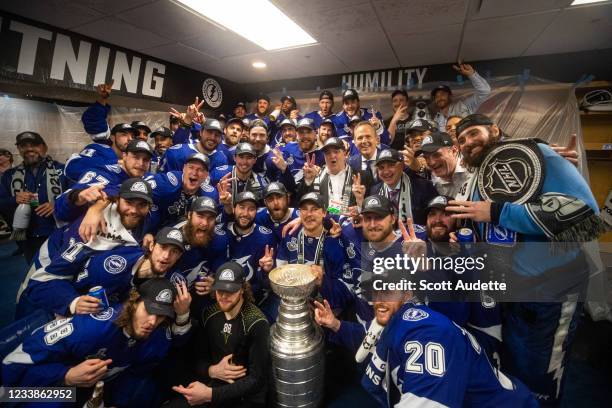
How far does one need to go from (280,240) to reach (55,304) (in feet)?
6.92

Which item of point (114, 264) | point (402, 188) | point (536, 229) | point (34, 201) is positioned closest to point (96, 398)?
point (114, 264)

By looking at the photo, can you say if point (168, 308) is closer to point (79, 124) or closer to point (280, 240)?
point (280, 240)

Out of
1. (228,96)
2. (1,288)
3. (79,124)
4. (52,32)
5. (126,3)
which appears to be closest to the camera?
(126,3)

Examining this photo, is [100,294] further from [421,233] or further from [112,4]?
[112,4]

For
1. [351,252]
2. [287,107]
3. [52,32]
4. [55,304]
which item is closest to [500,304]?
[351,252]

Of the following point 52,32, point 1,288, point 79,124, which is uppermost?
point 52,32

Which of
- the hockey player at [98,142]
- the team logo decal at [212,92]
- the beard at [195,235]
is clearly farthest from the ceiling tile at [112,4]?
the team logo decal at [212,92]

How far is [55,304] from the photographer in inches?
84.8

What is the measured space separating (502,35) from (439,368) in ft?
16.2

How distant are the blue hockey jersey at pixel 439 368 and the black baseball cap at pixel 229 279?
1.22 m

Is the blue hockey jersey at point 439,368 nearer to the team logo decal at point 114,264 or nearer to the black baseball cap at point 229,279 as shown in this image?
the black baseball cap at point 229,279

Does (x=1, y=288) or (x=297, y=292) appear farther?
(x=1, y=288)

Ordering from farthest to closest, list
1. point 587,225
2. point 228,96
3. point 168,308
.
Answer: point 228,96 < point 168,308 < point 587,225

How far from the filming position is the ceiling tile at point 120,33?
394 cm
